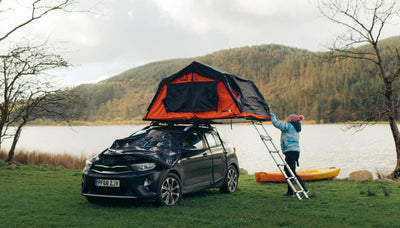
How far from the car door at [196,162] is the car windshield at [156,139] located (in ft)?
0.86

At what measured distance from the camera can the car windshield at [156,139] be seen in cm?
943

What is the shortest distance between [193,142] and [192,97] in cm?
127

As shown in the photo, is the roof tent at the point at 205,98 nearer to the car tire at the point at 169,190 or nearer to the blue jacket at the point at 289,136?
the blue jacket at the point at 289,136

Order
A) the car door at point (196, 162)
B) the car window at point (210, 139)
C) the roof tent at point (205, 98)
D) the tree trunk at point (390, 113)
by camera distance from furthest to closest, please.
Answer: the tree trunk at point (390, 113) → the car window at point (210, 139) → the roof tent at point (205, 98) → the car door at point (196, 162)

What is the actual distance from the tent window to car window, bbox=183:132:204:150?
68 cm

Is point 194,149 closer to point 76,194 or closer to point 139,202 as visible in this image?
point 139,202

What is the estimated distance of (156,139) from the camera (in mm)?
9734

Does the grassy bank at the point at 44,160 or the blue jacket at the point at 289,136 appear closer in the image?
the blue jacket at the point at 289,136

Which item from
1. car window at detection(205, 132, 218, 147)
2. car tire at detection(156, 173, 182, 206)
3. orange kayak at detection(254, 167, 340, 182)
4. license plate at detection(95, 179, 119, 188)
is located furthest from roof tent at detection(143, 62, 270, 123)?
orange kayak at detection(254, 167, 340, 182)

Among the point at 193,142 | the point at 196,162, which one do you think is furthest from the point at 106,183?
the point at 193,142

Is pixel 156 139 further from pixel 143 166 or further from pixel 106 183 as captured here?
pixel 106 183

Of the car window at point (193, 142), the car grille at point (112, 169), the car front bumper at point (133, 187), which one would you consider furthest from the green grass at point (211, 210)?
the car window at point (193, 142)

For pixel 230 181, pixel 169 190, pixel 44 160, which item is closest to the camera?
pixel 169 190

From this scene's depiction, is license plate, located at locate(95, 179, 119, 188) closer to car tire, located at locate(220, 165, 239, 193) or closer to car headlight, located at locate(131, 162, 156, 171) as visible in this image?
car headlight, located at locate(131, 162, 156, 171)
